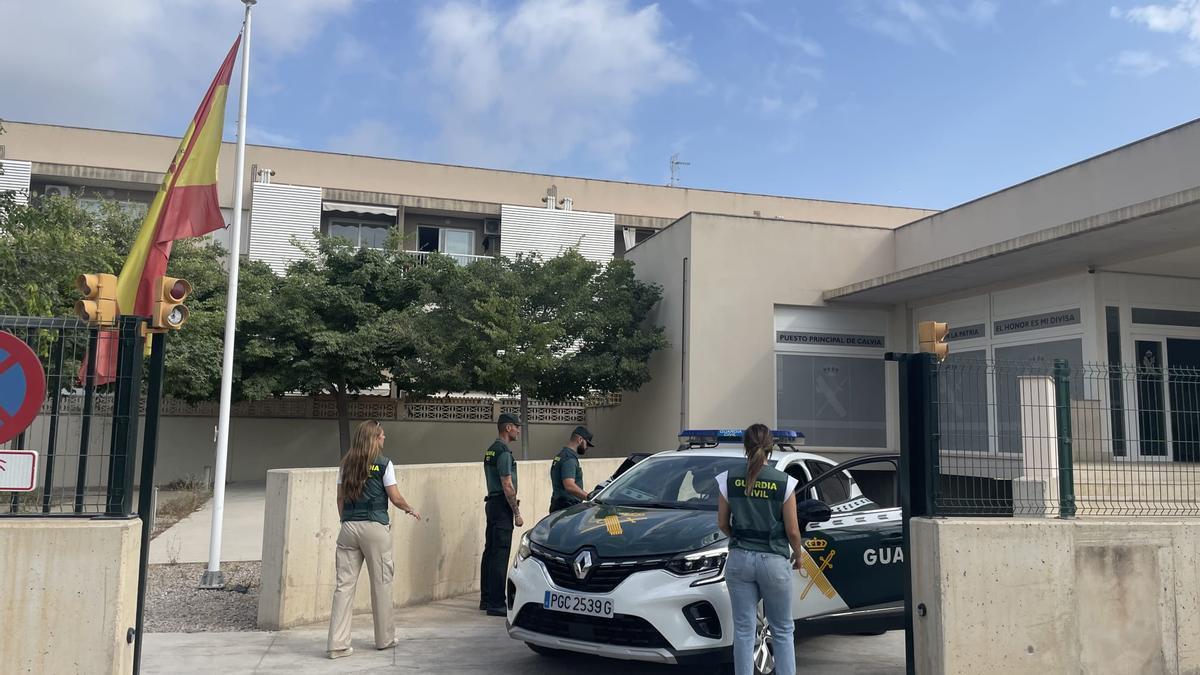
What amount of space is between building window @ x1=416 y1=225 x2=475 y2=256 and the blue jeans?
2696 cm

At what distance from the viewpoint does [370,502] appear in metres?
6.93

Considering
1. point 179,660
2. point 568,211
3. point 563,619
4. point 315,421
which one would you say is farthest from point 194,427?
point 563,619

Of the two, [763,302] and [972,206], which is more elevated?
[972,206]

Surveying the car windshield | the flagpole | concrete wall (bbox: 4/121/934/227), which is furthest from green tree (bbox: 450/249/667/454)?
concrete wall (bbox: 4/121/934/227)

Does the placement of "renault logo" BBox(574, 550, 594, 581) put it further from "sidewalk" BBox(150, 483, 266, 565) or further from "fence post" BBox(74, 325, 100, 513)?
"sidewalk" BBox(150, 483, 266, 565)

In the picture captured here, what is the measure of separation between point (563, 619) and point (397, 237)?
20.4m

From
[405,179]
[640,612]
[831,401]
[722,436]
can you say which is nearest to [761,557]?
[640,612]

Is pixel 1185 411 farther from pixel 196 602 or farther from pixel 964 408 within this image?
pixel 196 602

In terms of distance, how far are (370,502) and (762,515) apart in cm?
313

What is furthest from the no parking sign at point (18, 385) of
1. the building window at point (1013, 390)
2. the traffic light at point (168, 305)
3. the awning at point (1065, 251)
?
the awning at point (1065, 251)

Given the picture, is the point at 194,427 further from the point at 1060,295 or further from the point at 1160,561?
the point at 1160,561

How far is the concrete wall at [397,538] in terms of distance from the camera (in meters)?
7.70

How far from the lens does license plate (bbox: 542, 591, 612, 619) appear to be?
226 inches

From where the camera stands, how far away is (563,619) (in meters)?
5.95
